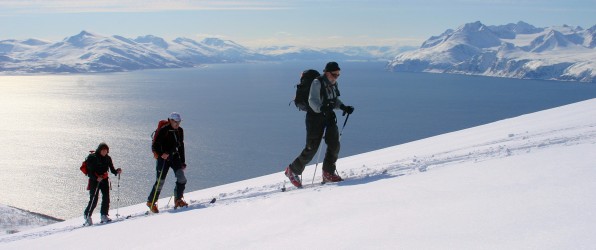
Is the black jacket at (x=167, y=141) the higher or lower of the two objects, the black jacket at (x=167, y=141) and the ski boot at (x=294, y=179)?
the higher

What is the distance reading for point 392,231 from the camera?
167 inches

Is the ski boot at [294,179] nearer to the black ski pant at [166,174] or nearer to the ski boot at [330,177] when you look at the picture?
the ski boot at [330,177]

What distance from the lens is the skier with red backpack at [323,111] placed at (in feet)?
28.6

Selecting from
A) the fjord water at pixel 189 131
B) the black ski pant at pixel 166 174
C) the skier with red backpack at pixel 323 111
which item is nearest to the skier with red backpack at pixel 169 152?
the black ski pant at pixel 166 174

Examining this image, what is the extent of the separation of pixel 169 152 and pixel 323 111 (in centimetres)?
312

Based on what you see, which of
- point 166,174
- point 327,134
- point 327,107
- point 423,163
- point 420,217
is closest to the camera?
point 420,217

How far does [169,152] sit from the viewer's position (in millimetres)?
9289

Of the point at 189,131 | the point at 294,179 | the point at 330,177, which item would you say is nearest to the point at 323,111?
the point at 330,177

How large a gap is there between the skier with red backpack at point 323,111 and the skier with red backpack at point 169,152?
2.26 metres

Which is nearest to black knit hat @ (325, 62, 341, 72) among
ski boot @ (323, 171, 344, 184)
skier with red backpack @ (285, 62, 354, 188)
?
skier with red backpack @ (285, 62, 354, 188)

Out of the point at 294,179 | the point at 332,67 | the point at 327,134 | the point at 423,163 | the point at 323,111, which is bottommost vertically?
the point at 294,179

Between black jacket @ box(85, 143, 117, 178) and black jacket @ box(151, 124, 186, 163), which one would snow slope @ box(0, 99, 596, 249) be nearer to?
black jacket @ box(151, 124, 186, 163)

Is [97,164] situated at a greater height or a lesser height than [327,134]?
lesser

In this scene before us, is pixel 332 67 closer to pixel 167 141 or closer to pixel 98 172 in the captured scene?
pixel 167 141
